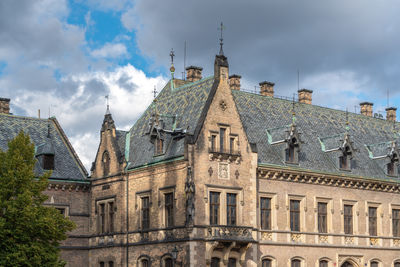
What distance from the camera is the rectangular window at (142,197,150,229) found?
46684 mm

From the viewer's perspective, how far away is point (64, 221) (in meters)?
39.9

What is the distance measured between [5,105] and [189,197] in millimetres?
20399

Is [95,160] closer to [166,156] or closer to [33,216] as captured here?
[166,156]

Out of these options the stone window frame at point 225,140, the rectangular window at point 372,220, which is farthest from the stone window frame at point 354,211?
the stone window frame at point 225,140

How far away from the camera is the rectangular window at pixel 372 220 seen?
52438 mm

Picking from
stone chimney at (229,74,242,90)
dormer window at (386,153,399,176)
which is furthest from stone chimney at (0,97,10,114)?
dormer window at (386,153,399,176)

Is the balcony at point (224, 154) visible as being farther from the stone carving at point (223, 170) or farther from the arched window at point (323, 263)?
the arched window at point (323, 263)

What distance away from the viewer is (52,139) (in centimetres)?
5447

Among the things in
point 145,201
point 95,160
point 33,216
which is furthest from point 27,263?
point 95,160

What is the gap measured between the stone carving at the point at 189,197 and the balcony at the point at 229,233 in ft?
4.08

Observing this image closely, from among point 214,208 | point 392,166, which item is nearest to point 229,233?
point 214,208

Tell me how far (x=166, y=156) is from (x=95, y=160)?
8605mm

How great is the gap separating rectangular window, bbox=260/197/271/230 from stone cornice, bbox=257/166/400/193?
4.80 ft

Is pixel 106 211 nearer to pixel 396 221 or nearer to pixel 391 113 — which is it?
pixel 396 221
